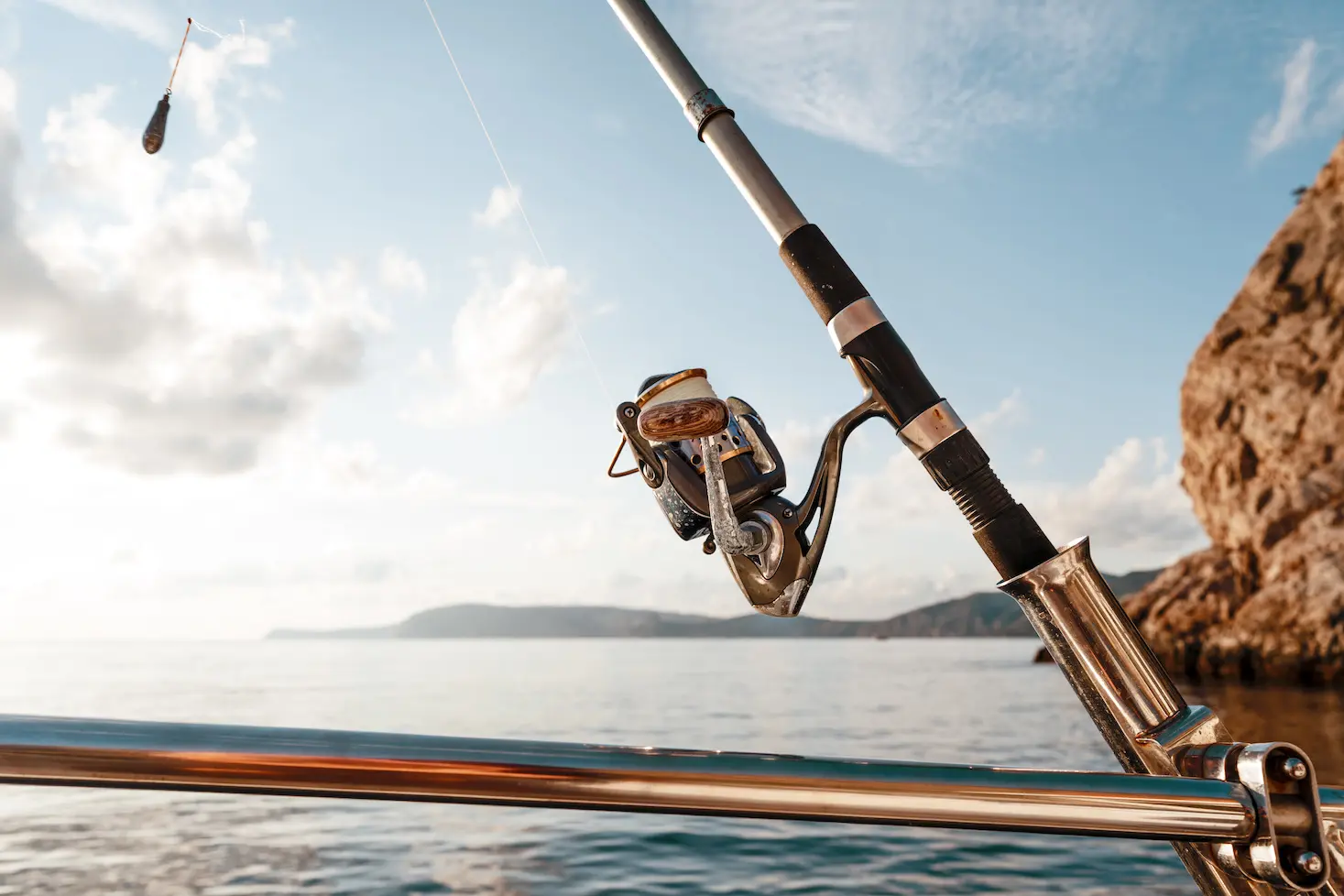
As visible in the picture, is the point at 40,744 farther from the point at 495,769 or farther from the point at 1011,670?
the point at 1011,670

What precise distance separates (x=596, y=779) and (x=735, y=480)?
1.24 meters

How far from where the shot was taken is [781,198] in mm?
2113

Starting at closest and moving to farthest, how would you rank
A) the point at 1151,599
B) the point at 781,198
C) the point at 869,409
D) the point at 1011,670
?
the point at 869,409 → the point at 781,198 → the point at 1151,599 → the point at 1011,670

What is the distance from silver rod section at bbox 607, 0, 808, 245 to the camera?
2111mm

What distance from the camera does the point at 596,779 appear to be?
944 millimetres

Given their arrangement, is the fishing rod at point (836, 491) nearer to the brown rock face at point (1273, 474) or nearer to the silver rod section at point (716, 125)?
the silver rod section at point (716, 125)

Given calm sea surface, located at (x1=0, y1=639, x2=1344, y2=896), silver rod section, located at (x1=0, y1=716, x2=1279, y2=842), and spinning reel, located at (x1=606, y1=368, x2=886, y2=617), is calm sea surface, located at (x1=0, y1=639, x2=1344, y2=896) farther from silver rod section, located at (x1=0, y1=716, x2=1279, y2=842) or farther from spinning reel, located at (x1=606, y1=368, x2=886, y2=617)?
silver rod section, located at (x1=0, y1=716, x2=1279, y2=842)

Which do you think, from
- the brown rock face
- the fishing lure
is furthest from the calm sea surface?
the brown rock face

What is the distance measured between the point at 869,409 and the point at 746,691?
45.5 metres

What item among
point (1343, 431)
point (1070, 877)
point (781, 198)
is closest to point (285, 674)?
point (1343, 431)

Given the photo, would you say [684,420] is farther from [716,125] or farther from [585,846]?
[585,846]

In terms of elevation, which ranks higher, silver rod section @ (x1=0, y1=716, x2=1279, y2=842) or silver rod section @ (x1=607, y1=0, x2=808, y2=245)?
silver rod section @ (x1=607, y1=0, x2=808, y2=245)

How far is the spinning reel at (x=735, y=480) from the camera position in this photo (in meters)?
1.78

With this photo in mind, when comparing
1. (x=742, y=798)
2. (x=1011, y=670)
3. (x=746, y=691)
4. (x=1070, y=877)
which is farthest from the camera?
(x=1011, y=670)
